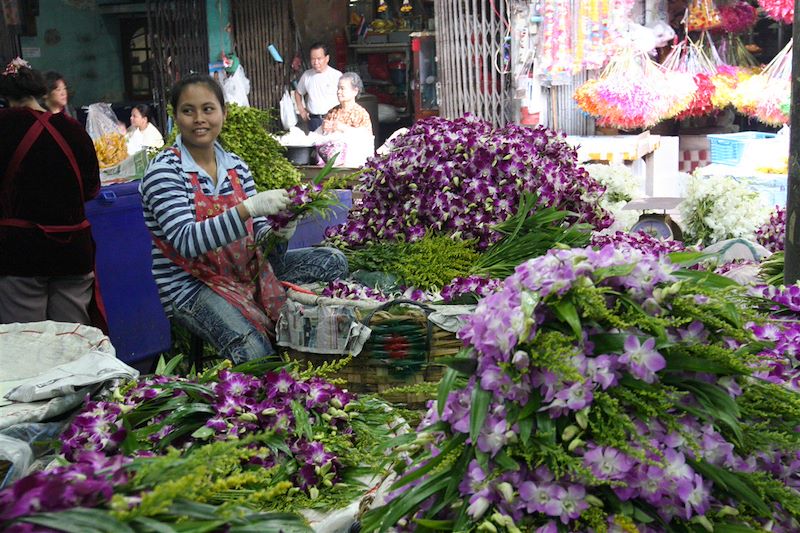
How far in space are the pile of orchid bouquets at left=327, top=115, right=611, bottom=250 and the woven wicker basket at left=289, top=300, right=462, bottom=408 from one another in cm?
68

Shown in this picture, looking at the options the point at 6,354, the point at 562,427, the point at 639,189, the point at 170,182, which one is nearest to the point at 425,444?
the point at 562,427

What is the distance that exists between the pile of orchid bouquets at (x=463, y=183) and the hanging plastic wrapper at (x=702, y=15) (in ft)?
18.1

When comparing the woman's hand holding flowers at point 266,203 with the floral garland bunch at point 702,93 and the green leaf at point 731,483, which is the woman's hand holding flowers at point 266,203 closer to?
the green leaf at point 731,483

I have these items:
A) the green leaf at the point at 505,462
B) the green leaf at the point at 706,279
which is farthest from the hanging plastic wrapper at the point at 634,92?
the green leaf at the point at 505,462

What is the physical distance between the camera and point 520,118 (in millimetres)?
9977

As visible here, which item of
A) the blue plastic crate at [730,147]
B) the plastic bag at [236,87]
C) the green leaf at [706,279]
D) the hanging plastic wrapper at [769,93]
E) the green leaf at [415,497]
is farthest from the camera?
the plastic bag at [236,87]

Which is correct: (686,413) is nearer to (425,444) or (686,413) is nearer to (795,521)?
(795,521)

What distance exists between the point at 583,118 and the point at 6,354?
302 inches

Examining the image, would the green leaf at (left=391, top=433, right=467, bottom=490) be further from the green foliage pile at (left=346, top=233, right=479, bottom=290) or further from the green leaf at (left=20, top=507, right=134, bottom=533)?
the green foliage pile at (left=346, top=233, right=479, bottom=290)

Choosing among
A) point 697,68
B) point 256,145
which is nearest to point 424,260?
point 256,145

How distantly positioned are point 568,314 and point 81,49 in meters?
13.4

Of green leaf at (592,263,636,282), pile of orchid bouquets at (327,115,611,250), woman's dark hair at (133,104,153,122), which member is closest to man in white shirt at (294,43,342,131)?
woman's dark hair at (133,104,153,122)

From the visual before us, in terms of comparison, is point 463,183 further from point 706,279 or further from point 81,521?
point 81,521

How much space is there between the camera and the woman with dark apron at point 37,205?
4156 mm
